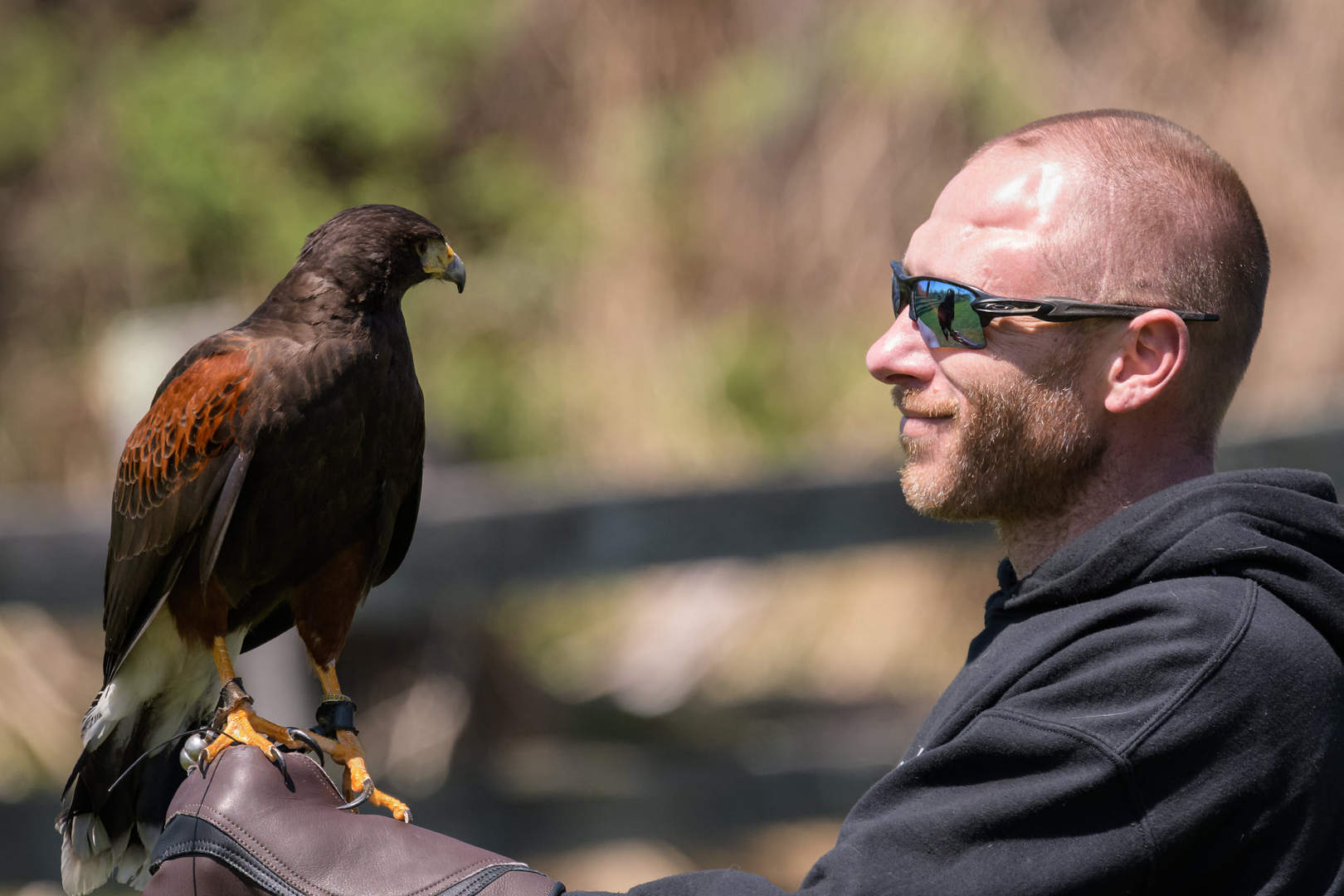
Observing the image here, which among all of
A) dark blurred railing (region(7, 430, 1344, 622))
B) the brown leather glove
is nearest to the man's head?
the brown leather glove

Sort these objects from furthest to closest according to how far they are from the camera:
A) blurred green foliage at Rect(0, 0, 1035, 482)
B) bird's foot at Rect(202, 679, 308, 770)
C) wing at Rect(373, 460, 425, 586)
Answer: blurred green foliage at Rect(0, 0, 1035, 482), wing at Rect(373, 460, 425, 586), bird's foot at Rect(202, 679, 308, 770)

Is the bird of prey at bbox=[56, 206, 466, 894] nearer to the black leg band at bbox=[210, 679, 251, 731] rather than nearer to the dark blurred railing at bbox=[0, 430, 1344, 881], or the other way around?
the black leg band at bbox=[210, 679, 251, 731]

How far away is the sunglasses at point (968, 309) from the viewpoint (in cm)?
173

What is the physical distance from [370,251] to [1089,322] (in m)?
1.22

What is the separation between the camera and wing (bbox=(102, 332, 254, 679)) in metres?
2.11

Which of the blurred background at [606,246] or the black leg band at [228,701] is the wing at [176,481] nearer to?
the black leg band at [228,701]

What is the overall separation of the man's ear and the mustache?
0.22m

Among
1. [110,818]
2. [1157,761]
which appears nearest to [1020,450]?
[1157,761]

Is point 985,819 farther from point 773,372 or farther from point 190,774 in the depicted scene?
point 773,372

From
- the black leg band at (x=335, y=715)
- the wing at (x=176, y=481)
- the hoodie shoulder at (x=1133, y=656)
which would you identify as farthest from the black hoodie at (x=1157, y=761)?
the wing at (x=176, y=481)

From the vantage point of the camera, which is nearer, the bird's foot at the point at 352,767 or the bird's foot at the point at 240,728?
the bird's foot at the point at 240,728

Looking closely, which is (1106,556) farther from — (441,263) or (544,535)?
(544,535)

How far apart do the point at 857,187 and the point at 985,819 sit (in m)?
4.77

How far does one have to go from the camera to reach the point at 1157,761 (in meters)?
1.39
